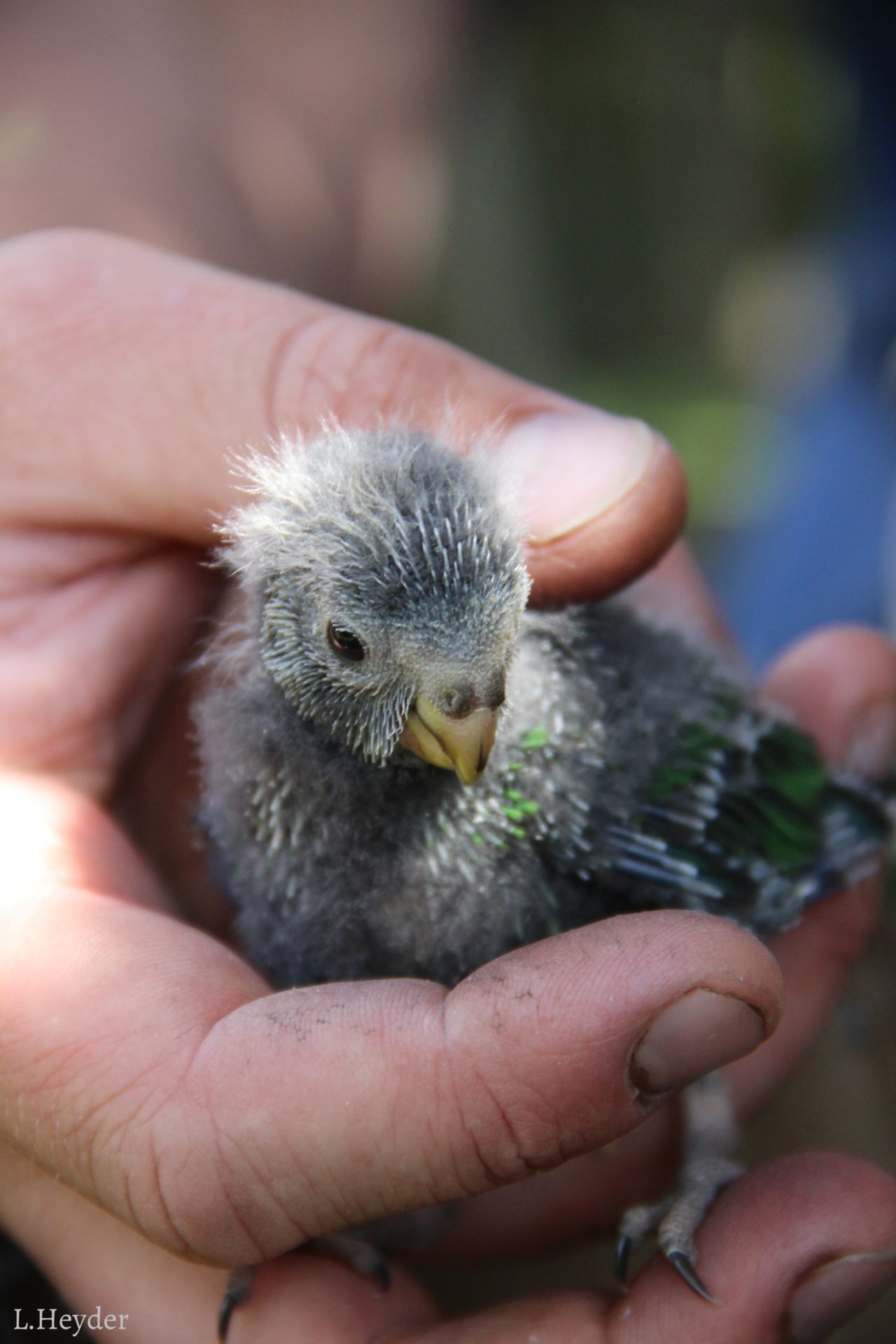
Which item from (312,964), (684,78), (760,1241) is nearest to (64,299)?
(312,964)

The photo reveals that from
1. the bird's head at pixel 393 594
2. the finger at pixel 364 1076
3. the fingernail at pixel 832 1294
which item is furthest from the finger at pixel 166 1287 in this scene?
the bird's head at pixel 393 594

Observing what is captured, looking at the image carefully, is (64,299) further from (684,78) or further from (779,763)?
(684,78)

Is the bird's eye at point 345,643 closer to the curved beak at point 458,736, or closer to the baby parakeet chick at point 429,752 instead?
the baby parakeet chick at point 429,752

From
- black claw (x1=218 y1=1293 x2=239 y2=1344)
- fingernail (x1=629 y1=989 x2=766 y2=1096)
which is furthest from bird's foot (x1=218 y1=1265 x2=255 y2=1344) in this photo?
fingernail (x1=629 y1=989 x2=766 y2=1096)

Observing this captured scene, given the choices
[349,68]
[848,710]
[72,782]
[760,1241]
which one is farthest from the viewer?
[349,68]

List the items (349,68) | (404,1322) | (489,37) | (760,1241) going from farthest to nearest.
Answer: (489,37)
(349,68)
(404,1322)
(760,1241)

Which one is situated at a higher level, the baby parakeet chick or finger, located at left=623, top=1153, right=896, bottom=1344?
the baby parakeet chick

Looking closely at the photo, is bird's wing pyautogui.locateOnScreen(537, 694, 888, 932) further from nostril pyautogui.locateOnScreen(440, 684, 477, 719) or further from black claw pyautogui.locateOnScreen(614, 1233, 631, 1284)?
black claw pyautogui.locateOnScreen(614, 1233, 631, 1284)
